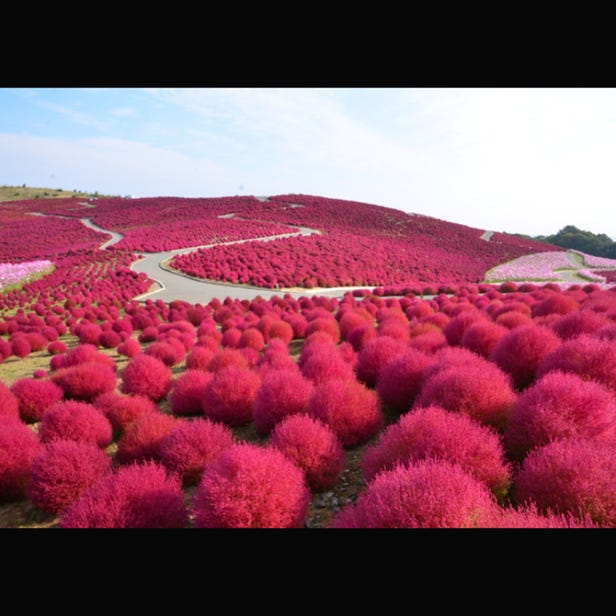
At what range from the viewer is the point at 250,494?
8.98ft

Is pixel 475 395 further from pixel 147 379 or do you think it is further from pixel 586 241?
pixel 586 241

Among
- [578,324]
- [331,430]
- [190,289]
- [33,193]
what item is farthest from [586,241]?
[33,193]

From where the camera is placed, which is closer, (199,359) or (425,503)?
(425,503)

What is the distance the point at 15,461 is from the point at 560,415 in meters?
5.27

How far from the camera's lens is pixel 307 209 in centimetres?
5516

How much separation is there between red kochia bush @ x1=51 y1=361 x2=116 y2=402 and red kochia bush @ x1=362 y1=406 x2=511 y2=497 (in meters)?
5.60

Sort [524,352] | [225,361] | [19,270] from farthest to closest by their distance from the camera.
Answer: [19,270], [225,361], [524,352]

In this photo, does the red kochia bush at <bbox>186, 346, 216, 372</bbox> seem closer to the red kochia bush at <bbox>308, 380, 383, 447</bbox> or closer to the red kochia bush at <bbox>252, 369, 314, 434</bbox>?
the red kochia bush at <bbox>252, 369, 314, 434</bbox>

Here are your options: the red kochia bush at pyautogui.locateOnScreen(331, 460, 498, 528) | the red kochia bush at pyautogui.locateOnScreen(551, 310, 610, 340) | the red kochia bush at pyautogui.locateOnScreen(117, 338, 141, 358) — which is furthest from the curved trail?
the red kochia bush at pyautogui.locateOnScreen(331, 460, 498, 528)

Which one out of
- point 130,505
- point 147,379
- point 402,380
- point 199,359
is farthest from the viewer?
point 199,359

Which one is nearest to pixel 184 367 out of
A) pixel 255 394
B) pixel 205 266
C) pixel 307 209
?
pixel 255 394
